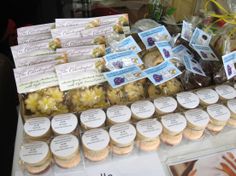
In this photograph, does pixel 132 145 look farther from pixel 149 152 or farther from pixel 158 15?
pixel 158 15

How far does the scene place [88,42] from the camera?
948mm

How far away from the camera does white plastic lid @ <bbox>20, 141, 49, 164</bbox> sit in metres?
0.68

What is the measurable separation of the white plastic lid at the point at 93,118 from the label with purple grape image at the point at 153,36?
349mm

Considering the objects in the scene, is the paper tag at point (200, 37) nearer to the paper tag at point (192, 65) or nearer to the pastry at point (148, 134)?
the paper tag at point (192, 65)

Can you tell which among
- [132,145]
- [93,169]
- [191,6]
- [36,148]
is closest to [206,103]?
[132,145]

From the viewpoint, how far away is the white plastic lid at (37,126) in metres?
0.73

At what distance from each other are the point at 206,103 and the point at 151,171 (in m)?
0.28

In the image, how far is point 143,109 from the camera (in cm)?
80

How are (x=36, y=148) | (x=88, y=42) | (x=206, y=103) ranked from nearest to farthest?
(x=36, y=148)
(x=206, y=103)
(x=88, y=42)

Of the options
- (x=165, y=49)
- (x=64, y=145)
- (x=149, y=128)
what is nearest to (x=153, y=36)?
(x=165, y=49)

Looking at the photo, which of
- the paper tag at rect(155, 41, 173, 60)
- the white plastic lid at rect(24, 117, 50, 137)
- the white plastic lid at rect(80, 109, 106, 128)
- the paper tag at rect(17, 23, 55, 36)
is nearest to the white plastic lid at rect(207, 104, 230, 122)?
the paper tag at rect(155, 41, 173, 60)

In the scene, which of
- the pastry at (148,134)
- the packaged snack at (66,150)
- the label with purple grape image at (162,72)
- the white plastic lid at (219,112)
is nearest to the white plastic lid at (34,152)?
the packaged snack at (66,150)

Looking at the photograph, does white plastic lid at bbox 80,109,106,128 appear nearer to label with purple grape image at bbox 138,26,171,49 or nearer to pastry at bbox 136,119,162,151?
pastry at bbox 136,119,162,151

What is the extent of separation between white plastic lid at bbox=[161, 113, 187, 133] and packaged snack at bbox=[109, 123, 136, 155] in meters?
0.10
